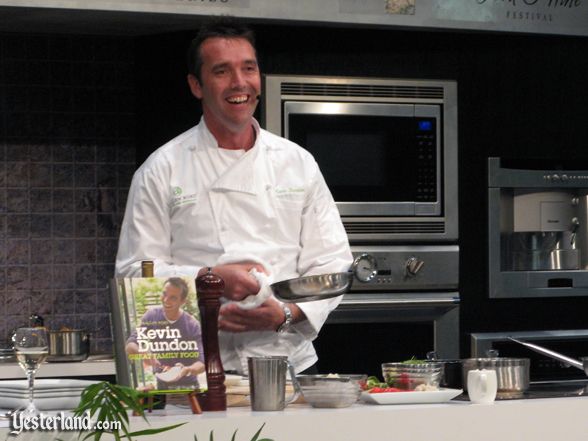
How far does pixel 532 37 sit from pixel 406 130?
61cm

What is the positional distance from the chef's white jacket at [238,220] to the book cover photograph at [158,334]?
81 centimetres

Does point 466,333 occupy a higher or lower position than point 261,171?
lower

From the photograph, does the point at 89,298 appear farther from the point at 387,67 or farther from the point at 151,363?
the point at 151,363

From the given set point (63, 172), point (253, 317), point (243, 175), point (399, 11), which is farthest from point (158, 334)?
point (63, 172)

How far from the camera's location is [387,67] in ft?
13.2

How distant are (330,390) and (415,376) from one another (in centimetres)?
24

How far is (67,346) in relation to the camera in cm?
379

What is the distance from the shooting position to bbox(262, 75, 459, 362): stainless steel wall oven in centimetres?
390

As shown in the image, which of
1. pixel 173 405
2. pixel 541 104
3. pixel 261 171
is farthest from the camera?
pixel 541 104

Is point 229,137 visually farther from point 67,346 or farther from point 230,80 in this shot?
point 67,346

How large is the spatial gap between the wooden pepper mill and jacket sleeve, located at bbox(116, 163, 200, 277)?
723 millimetres

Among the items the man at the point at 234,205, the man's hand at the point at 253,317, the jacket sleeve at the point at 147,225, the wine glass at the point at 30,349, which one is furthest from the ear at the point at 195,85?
the wine glass at the point at 30,349

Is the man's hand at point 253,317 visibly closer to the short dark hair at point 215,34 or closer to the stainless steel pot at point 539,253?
the short dark hair at point 215,34

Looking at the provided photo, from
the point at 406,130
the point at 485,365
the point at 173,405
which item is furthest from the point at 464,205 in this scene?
the point at 173,405
